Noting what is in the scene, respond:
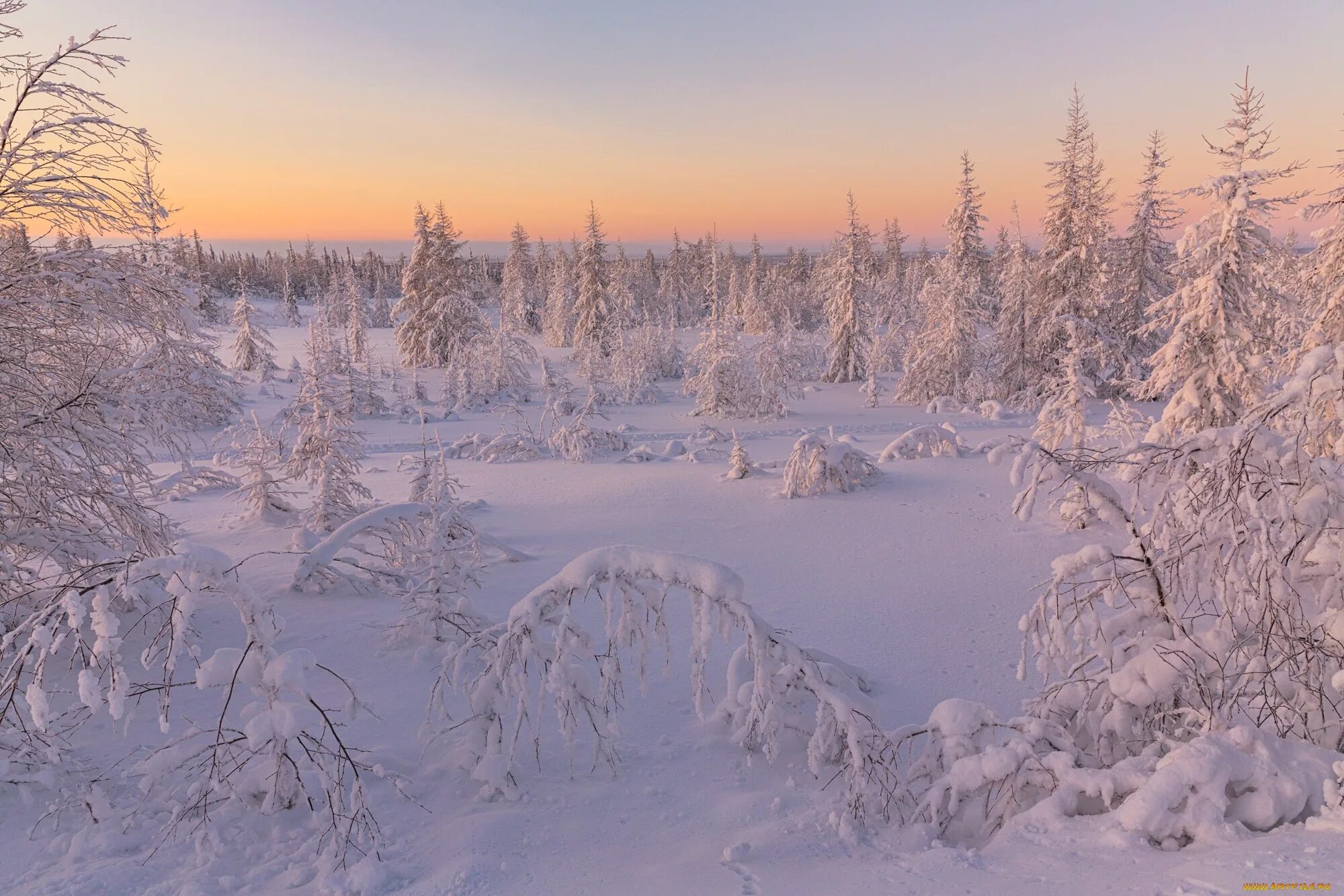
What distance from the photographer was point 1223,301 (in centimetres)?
1287

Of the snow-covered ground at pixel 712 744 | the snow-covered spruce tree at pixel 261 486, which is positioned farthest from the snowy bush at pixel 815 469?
the snow-covered spruce tree at pixel 261 486

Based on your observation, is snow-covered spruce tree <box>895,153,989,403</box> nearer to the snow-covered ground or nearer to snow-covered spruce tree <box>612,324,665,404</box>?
snow-covered spruce tree <box>612,324,665,404</box>

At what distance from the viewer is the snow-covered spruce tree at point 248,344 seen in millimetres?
30405

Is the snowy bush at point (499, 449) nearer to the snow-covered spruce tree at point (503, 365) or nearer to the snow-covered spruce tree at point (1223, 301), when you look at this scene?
the snow-covered spruce tree at point (503, 365)

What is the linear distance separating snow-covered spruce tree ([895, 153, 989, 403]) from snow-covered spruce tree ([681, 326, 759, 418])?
6.79 metres

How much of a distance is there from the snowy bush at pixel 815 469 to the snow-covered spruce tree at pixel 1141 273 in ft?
56.8

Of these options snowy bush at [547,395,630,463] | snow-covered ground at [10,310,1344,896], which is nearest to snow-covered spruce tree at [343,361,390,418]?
snowy bush at [547,395,630,463]

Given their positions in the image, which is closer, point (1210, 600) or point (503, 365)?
point (1210, 600)

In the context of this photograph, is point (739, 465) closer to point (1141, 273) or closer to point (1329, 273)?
point (1329, 273)

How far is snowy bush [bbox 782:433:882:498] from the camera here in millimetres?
12945

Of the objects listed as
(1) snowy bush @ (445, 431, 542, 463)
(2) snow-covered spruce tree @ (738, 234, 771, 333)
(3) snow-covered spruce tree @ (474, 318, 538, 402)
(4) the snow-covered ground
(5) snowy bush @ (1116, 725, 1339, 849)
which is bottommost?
(4) the snow-covered ground

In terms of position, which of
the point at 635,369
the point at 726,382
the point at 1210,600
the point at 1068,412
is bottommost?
the point at 1210,600

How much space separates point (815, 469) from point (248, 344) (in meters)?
28.9

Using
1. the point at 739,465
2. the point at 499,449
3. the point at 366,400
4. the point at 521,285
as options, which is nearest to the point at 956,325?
the point at 739,465
